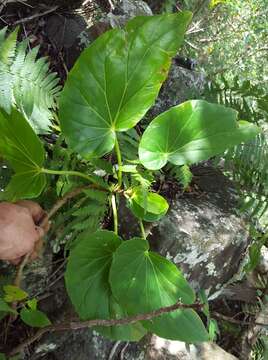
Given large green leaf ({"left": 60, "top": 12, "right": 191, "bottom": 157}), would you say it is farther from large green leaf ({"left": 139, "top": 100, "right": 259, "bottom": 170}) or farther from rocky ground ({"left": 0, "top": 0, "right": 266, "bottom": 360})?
rocky ground ({"left": 0, "top": 0, "right": 266, "bottom": 360})

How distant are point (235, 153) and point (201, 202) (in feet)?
0.94

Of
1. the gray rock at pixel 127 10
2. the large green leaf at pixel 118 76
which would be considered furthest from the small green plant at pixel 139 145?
the gray rock at pixel 127 10

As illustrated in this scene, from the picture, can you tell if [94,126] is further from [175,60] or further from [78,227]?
[175,60]

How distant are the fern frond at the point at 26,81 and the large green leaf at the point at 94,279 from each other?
42 centimetres

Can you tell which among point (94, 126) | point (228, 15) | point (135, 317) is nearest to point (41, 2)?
point (94, 126)

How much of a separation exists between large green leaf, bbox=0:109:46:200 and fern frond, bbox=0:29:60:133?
74mm

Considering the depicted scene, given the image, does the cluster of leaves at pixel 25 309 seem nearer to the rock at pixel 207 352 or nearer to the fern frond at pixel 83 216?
the fern frond at pixel 83 216

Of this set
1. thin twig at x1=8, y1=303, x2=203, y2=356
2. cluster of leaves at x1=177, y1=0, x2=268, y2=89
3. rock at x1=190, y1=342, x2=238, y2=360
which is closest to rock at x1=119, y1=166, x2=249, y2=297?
rock at x1=190, y1=342, x2=238, y2=360

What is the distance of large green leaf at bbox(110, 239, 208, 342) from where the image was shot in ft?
3.76

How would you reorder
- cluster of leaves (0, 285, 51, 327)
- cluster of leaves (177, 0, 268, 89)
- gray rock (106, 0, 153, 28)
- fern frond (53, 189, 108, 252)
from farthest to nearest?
cluster of leaves (177, 0, 268, 89), gray rock (106, 0, 153, 28), fern frond (53, 189, 108, 252), cluster of leaves (0, 285, 51, 327)

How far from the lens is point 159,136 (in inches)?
44.6

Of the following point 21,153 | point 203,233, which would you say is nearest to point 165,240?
point 203,233

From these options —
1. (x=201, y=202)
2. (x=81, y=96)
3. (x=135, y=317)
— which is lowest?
(x=201, y=202)

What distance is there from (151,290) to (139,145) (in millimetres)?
430
